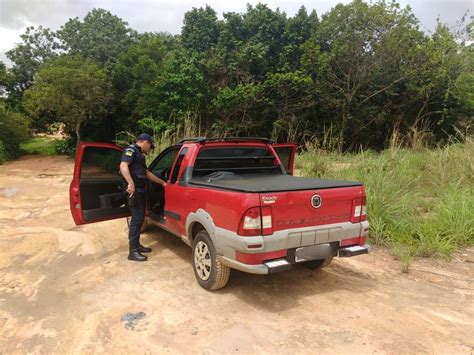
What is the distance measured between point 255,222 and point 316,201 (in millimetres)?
709

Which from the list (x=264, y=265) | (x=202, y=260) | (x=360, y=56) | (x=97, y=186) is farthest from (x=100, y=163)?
(x=360, y=56)

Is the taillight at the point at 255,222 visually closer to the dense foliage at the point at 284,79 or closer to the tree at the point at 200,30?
the dense foliage at the point at 284,79

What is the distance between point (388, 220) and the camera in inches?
232

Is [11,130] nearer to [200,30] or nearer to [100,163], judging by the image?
[200,30]

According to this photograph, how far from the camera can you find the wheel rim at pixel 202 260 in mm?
4016

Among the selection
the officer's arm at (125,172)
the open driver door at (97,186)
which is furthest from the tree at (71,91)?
the officer's arm at (125,172)

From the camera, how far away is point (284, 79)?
58.9ft

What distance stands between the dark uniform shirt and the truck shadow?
123 cm

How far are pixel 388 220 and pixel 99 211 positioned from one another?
4299 millimetres

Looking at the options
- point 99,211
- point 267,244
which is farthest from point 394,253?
point 99,211

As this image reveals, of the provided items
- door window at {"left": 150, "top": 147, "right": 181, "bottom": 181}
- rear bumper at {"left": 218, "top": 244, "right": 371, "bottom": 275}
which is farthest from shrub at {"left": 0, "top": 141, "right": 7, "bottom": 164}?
rear bumper at {"left": 218, "top": 244, "right": 371, "bottom": 275}

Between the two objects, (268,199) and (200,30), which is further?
(200,30)

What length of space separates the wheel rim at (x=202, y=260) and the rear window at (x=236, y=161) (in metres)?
1.04

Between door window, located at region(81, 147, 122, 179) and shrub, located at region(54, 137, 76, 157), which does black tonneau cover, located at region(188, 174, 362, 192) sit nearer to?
door window, located at region(81, 147, 122, 179)
